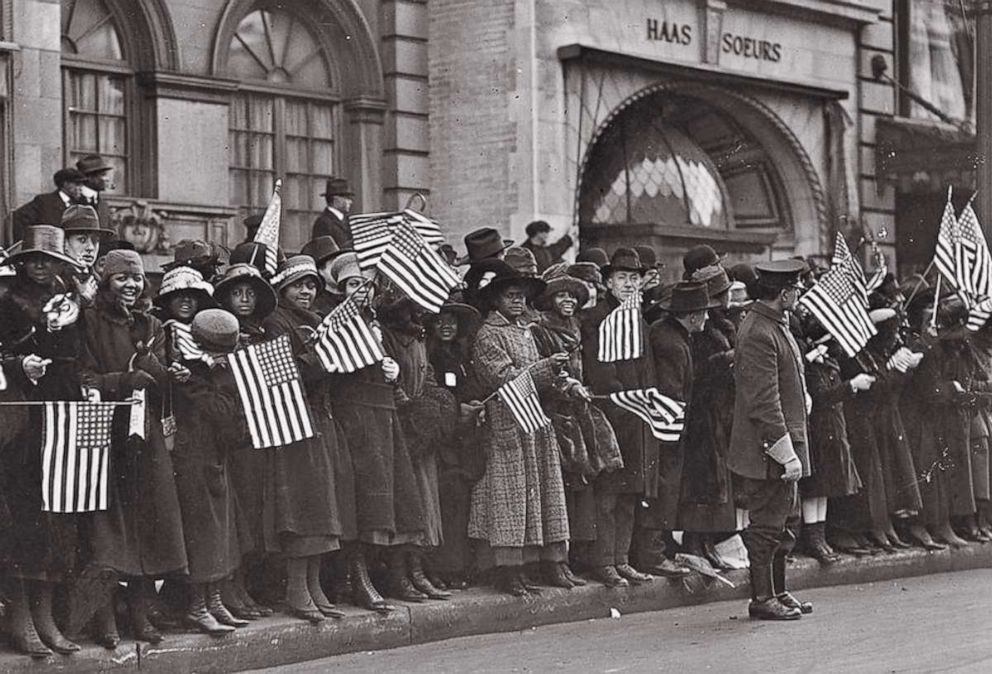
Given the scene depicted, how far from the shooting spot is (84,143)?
1923 cm

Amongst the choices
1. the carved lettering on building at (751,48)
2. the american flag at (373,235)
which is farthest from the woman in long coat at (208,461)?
the carved lettering on building at (751,48)

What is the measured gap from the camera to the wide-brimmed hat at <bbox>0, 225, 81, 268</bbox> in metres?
10.1

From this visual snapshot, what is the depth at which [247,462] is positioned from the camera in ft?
37.2

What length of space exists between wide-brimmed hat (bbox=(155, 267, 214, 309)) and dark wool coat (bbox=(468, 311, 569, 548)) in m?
2.06

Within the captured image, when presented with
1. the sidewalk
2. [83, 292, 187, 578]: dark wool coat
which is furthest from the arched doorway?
[83, 292, 187, 578]: dark wool coat

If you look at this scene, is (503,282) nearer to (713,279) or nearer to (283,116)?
(713,279)

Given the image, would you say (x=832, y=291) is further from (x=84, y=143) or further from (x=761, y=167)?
(x=761, y=167)

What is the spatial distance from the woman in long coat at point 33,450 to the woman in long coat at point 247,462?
4.06 ft

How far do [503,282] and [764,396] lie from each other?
1.76 meters

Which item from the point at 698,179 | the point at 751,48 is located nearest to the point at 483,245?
the point at 698,179

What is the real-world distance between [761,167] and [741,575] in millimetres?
12393

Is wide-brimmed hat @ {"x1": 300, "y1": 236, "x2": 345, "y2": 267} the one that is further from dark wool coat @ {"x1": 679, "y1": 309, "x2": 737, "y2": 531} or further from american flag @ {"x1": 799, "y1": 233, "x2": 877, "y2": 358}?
american flag @ {"x1": 799, "y1": 233, "x2": 877, "y2": 358}

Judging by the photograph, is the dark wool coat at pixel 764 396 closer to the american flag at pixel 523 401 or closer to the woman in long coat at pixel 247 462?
the american flag at pixel 523 401

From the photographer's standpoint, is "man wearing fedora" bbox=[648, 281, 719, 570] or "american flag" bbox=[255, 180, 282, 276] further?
"man wearing fedora" bbox=[648, 281, 719, 570]
